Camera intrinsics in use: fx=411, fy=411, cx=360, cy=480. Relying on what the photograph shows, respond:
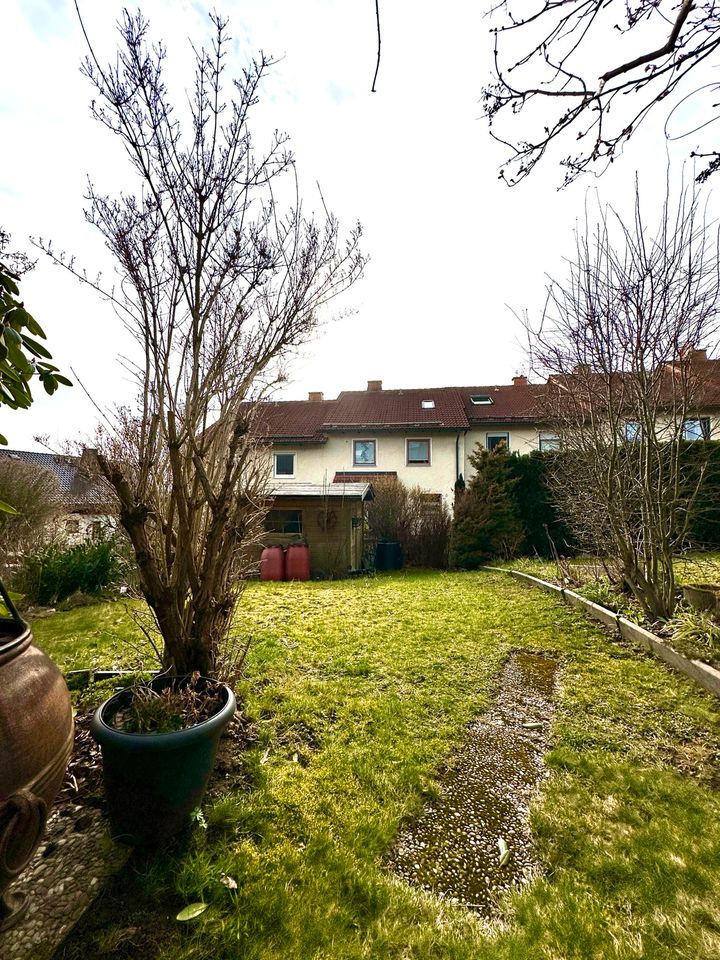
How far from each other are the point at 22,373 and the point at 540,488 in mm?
11149

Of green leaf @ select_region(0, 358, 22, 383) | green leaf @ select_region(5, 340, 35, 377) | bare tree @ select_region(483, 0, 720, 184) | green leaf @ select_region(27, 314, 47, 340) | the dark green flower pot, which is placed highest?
bare tree @ select_region(483, 0, 720, 184)

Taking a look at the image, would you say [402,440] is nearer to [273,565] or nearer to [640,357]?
[273,565]

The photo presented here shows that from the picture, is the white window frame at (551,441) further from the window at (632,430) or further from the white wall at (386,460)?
the white wall at (386,460)

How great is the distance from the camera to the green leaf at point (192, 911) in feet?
4.95

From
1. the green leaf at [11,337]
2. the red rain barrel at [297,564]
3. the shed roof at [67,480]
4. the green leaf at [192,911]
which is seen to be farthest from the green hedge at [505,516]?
the green leaf at [11,337]

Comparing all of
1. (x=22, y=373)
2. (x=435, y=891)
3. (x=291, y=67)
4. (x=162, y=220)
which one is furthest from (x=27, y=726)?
(x=291, y=67)

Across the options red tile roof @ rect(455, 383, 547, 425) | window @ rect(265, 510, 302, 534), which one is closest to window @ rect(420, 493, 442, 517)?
window @ rect(265, 510, 302, 534)

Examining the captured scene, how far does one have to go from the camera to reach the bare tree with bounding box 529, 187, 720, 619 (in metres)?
4.48

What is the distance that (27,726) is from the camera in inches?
54.9

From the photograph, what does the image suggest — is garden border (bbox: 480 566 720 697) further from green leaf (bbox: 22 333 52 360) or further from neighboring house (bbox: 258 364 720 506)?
neighboring house (bbox: 258 364 720 506)

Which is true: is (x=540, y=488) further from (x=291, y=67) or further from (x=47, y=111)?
(x=47, y=111)

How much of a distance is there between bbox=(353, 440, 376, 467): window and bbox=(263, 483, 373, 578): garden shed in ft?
25.8

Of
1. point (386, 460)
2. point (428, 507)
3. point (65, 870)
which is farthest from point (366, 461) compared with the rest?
point (65, 870)

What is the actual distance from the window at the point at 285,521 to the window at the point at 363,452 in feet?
26.7
